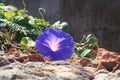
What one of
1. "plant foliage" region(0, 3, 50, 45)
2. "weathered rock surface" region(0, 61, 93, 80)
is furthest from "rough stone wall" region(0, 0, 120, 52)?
"weathered rock surface" region(0, 61, 93, 80)

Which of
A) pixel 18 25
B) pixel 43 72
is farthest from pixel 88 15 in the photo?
pixel 43 72

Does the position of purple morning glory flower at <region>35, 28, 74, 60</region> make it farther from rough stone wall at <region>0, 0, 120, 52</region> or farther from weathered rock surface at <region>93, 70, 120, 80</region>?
rough stone wall at <region>0, 0, 120, 52</region>

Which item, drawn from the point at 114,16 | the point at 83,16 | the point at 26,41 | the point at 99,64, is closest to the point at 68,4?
the point at 83,16

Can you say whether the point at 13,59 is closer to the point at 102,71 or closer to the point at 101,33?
the point at 102,71

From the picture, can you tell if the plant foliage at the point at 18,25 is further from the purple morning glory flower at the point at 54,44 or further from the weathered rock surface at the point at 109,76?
the weathered rock surface at the point at 109,76

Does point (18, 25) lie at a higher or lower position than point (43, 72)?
higher

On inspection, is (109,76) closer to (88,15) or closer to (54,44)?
(54,44)

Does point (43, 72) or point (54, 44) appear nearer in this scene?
point (43, 72)
